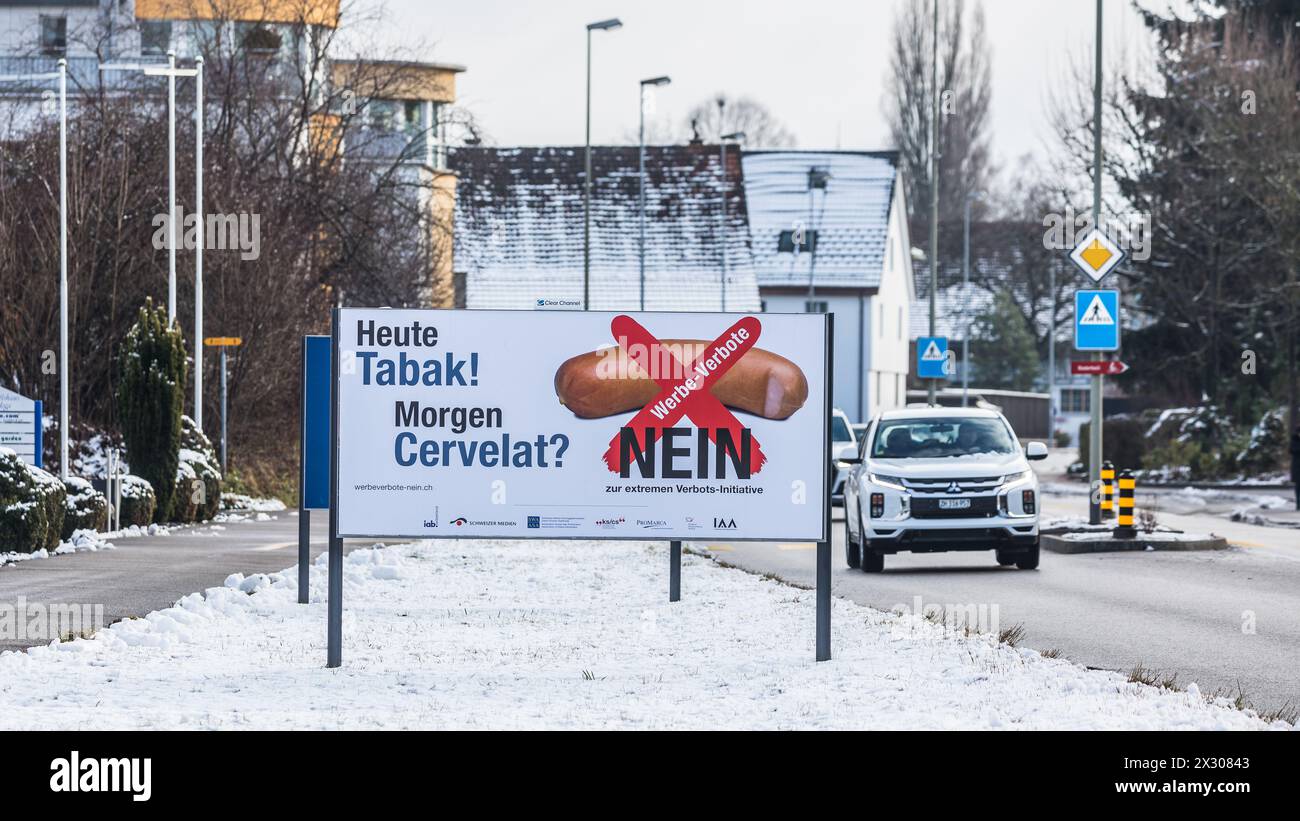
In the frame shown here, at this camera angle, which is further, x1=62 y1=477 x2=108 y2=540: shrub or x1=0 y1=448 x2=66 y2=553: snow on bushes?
x1=62 y1=477 x2=108 y2=540: shrub

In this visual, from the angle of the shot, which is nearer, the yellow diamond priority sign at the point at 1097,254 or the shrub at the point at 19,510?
the shrub at the point at 19,510

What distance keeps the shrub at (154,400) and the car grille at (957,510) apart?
11704 millimetres

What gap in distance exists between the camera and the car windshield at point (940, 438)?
22562 millimetres

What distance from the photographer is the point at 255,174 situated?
142ft

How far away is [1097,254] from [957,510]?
6175 millimetres

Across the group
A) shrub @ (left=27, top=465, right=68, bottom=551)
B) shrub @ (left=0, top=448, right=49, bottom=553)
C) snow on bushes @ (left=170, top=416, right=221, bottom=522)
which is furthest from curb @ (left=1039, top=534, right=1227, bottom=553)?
snow on bushes @ (left=170, top=416, right=221, bottom=522)

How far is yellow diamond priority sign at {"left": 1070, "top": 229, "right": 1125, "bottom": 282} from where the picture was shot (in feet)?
86.0

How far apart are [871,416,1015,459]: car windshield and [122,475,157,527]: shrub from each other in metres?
9.63

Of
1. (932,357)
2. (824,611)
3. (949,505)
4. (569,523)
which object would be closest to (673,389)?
(569,523)

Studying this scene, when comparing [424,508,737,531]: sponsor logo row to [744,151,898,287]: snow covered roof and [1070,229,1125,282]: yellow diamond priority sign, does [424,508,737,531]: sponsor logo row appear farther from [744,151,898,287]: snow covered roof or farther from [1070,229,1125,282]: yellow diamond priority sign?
[744,151,898,287]: snow covered roof

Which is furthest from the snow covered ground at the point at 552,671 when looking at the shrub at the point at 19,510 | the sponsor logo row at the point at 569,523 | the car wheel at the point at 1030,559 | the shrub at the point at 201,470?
the shrub at the point at 201,470

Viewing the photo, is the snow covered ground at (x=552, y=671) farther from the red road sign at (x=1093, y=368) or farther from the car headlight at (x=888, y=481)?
the red road sign at (x=1093, y=368)
